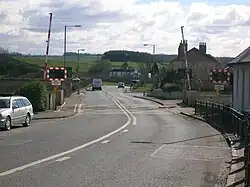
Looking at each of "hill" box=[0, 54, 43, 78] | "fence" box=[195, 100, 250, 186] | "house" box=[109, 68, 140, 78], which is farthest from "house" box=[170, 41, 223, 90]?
"house" box=[109, 68, 140, 78]

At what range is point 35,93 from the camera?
40688mm

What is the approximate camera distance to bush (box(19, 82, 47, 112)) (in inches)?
1593

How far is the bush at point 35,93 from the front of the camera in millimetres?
40450

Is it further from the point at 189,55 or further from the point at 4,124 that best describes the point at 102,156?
the point at 189,55

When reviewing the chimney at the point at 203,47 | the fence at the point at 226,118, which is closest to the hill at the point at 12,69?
the chimney at the point at 203,47

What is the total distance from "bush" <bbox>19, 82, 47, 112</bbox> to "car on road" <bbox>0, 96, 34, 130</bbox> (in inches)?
408

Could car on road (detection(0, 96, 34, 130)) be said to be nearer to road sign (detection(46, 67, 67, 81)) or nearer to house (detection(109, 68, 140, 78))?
road sign (detection(46, 67, 67, 81))

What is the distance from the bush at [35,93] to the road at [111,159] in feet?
49.9

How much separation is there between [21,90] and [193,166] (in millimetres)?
27530

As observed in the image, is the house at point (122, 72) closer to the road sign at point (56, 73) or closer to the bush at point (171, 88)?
the bush at point (171, 88)

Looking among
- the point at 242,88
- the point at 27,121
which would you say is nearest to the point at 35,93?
the point at 27,121

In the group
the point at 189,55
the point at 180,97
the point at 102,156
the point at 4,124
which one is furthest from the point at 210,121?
the point at 189,55

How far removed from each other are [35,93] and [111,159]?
1011 inches

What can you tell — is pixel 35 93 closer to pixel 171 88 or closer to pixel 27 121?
pixel 27 121
